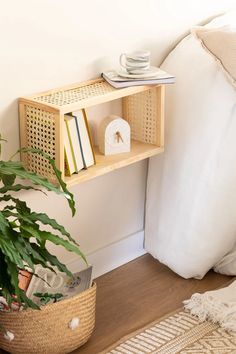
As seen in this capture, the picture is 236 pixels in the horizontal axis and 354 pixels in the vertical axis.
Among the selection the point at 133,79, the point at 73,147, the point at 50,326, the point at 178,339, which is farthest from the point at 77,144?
the point at 178,339

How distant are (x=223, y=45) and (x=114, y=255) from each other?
0.95 meters

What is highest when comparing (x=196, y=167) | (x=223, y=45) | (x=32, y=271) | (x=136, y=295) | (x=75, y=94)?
(x=223, y=45)

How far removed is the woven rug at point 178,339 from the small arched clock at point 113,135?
2.10 ft

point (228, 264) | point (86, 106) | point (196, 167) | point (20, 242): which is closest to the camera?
point (20, 242)

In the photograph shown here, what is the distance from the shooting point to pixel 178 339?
8.15 feet

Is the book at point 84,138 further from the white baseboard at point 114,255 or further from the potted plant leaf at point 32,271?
the white baseboard at point 114,255

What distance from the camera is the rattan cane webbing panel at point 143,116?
9.07ft

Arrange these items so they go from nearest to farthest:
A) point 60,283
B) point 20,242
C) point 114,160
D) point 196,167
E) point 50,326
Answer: point 20,242 → point 50,326 → point 60,283 → point 114,160 → point 196,167

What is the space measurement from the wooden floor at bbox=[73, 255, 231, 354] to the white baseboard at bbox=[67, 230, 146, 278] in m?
0.03

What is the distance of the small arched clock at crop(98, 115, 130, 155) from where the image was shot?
2.64m

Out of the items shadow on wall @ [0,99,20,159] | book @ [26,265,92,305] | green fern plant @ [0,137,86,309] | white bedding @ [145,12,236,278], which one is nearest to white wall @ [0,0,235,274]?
shadow on wall @ [0,99,20,159]

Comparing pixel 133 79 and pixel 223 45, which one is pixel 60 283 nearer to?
pixel 133 79

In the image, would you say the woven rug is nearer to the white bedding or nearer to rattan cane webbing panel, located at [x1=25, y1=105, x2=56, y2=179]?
the white bedding

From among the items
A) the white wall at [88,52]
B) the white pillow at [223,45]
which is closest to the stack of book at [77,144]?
the white wall at [88,52]
